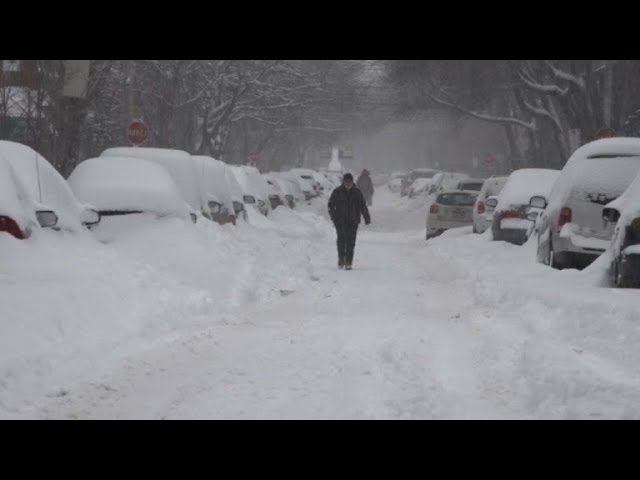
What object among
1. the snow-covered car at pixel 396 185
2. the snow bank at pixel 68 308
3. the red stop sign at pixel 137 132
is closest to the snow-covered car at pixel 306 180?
the red stop sign at pixel 137 132

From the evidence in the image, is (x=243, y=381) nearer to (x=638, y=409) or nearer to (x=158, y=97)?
(x=638, y=409)

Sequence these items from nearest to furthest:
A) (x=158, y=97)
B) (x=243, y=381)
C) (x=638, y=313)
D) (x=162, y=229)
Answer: (x=243, y=381) → (x=638, y=313) → (x=162, y=229) → (x=158, y=97)

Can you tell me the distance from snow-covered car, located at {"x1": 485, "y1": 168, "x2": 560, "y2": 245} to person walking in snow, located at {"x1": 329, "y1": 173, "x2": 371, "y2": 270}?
308cm

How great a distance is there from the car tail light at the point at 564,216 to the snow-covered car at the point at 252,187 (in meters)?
12.4

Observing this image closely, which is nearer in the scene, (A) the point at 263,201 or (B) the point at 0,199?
(B) the point at 0,199

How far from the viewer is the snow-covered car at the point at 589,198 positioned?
11.6m

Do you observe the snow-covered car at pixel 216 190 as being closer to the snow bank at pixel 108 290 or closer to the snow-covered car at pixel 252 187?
the snow bank at pixel 108 290

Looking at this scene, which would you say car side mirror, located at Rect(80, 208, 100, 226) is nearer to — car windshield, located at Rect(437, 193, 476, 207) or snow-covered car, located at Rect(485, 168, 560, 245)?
snow-covered car, located at Rect(485, 168, 560, 245)

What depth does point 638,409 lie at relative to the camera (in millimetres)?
5582

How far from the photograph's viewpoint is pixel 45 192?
36.1 ft

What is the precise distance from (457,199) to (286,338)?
16.6m
